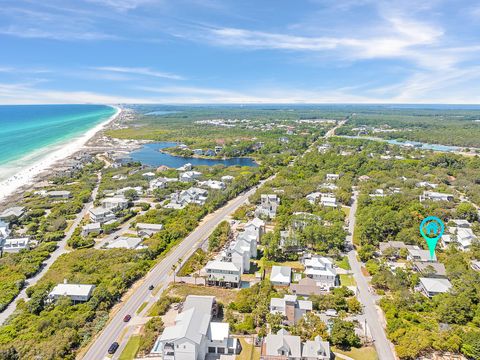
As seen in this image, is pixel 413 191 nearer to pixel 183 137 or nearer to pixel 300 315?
pixel 300 315

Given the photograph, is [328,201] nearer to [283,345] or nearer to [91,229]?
[283,345]

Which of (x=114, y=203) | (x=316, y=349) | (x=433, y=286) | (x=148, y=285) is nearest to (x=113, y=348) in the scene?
(x=148, y=285)

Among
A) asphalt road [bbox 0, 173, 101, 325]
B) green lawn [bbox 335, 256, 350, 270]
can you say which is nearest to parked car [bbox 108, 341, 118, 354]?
asphalt road [bbox 0, 173, 101, 325]

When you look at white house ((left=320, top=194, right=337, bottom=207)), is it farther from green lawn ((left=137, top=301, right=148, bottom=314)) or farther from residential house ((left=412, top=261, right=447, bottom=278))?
green lawn ((left=137, top=301, right=148, bottom=314))

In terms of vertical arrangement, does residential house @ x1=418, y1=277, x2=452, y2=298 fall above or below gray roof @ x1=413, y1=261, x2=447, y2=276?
below

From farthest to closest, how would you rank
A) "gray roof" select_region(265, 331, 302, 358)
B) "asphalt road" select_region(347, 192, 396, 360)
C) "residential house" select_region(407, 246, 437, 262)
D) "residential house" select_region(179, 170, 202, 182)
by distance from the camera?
1. "residential house" select_region(179, 170, 202, 182)
2. "residential house" select_region(407, 246, 437, 262)
3. "asphalt road" select_region(347, 192, 396, 360)
4. "gray roof" select_region(265, 331, 302, 358)

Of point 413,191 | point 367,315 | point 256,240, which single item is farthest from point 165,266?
point 413,191

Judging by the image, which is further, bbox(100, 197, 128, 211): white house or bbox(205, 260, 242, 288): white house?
bbox(100, 197, 128, 211): white house
